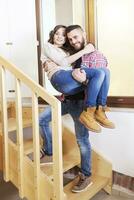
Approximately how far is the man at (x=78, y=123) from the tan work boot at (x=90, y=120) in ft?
0.65

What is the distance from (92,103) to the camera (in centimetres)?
210

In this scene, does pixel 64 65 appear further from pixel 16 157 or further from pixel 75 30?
pixel 16 157

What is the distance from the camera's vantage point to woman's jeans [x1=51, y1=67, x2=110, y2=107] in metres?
2.08

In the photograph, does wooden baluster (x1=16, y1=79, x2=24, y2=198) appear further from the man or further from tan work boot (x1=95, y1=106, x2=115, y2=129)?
tan work boot (x1=95, y1=106, x2=115, y2=129)

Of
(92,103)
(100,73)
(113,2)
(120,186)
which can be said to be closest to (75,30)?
(100,73)

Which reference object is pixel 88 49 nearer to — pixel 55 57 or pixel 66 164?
pixel 55 57

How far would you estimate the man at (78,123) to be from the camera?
7.44 feet

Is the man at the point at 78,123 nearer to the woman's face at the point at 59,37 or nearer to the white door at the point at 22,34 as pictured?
the woman's face at the point at 59,37

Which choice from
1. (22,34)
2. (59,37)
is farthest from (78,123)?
(22,34)

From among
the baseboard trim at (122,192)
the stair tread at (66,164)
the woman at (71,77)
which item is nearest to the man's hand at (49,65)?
the woman at (71,77)

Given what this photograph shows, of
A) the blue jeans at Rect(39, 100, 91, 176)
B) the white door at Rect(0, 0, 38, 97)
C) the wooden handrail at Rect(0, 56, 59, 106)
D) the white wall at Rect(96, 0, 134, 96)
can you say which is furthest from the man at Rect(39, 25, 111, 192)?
the white door at Rect(0, 0, 38, 97)

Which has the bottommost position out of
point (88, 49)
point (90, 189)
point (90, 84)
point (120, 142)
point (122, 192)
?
point (122, 192)

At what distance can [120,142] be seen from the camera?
2.71m

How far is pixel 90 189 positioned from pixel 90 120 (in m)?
0.69
